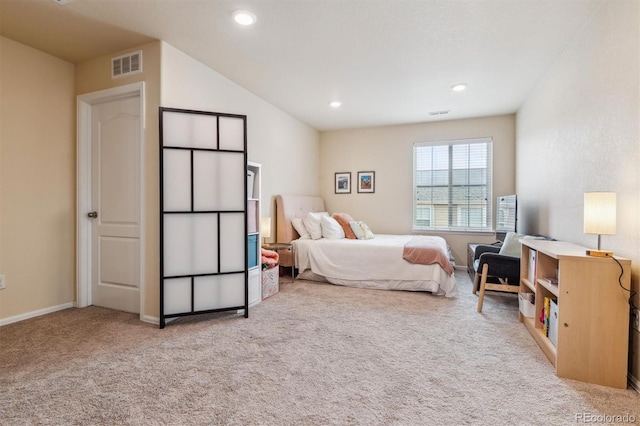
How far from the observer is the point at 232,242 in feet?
9.98

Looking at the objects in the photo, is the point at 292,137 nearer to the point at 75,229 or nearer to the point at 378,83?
the point at 378,83

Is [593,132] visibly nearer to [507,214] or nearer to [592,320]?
[592,320]

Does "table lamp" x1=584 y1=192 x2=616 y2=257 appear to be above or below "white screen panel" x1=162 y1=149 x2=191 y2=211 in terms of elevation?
below

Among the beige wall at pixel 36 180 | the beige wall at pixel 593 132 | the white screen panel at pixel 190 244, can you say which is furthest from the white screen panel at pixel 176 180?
the beige wall at pixel 593 132

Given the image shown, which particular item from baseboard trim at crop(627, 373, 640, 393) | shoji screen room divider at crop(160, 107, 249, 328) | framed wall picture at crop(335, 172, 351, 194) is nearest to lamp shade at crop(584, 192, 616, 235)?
baseboard trim at crop(627, 373, 640, 393)

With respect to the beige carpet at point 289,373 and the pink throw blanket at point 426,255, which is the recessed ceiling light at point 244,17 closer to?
the beige carpet at point 289,373

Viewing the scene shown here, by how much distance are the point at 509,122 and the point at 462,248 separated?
2274 mm

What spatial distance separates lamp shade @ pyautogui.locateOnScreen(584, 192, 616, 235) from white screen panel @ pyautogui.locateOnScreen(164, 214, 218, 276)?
2.91 m

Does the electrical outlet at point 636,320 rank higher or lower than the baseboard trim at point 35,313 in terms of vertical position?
higher

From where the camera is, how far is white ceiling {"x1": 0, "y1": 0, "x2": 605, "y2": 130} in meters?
2.38

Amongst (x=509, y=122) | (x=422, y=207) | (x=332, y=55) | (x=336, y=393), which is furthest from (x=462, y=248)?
(x=336, y=393)

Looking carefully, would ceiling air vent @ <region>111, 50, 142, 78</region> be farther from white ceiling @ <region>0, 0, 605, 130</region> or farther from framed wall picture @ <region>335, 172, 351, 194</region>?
framed wall picture @ <region>335, 172, 351, 194</region>

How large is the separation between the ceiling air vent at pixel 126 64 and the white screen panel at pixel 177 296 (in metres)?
2.04

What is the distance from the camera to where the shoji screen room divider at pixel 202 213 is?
280 centimetres
